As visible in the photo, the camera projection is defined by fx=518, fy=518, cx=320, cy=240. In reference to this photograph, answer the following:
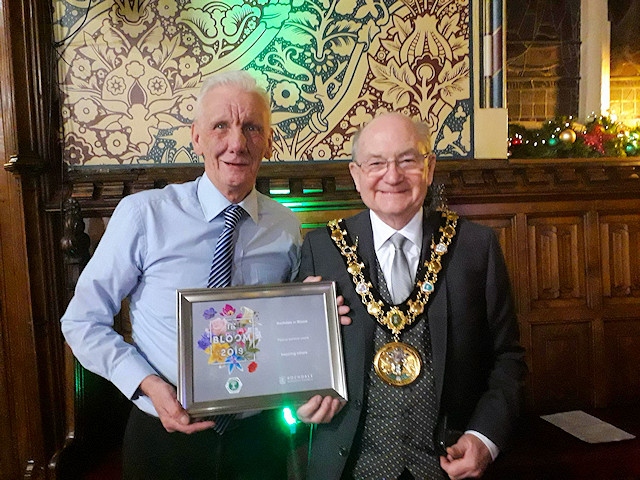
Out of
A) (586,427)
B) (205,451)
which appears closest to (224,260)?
(205,451)

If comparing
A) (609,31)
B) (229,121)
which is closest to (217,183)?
(229,121)

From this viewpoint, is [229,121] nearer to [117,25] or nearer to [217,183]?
[217,183]

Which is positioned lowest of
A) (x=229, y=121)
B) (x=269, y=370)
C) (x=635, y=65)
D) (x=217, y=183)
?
(x=269, y=370)

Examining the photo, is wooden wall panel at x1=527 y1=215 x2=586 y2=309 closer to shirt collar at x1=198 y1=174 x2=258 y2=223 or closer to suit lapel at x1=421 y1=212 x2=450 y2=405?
suit lapel at x1=421 y1=212 x2=450 y2=405

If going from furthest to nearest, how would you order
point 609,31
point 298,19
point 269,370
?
1. point 609,31
2. point 298,19
3. point 269,370

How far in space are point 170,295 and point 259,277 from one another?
0.76 ft

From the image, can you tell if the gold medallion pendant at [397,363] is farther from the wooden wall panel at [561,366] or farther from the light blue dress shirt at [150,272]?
the wooden wall panel at [561,366]

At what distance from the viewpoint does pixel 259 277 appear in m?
1.37

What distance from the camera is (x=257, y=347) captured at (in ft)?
3.92

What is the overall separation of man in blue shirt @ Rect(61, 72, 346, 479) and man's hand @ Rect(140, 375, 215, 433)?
4 centimetres

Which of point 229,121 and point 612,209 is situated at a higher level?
point 229,121

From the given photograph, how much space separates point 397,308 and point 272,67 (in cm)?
145

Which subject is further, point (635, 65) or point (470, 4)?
point (635, 65)

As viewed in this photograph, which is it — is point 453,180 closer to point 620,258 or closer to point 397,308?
point 620,258
